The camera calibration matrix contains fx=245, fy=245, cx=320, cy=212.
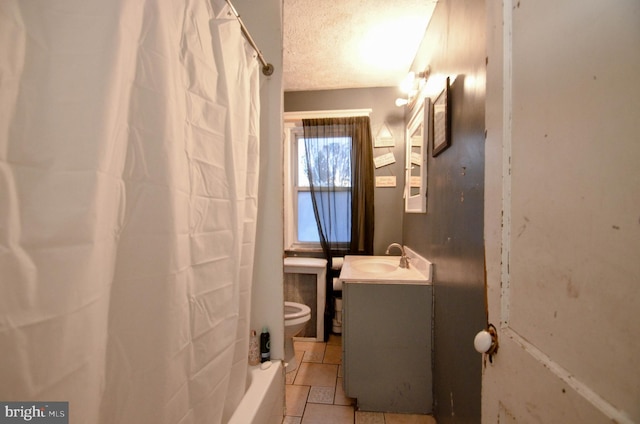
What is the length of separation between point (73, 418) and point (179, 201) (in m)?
0.45

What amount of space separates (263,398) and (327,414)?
0.73 meters

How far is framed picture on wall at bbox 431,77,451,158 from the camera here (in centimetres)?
128

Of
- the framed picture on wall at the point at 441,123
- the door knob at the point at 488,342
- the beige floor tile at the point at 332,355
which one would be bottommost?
the beige floor tile at the point at 332,355

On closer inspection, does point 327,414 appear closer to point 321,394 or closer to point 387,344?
point 321,394

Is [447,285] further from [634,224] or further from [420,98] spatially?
[420,98]

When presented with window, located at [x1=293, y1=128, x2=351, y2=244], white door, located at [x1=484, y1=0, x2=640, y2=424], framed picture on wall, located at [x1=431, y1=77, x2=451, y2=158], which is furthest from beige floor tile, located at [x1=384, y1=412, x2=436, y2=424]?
framed picture on wall, located at [x1=431, y1=77, x2=451, y2=158]

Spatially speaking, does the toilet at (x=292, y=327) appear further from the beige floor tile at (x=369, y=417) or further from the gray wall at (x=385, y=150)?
the gray wall at (x=385, y=150)

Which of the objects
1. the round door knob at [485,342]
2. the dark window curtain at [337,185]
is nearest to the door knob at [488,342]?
the round door knob at [485,342]

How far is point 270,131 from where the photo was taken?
1.30 meters

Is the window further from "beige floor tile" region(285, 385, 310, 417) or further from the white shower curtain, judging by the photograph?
the white shower curtain

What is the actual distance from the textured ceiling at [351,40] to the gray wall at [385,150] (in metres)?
0.09

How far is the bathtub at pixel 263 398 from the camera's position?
3.11 feet

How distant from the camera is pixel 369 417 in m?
1.51

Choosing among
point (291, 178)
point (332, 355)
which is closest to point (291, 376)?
point (332, 355)
